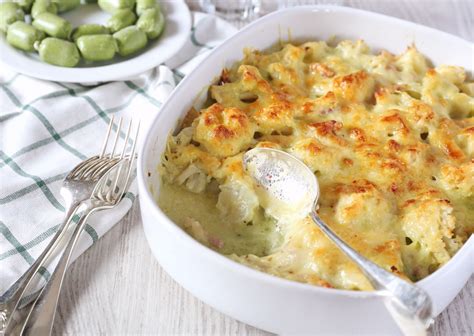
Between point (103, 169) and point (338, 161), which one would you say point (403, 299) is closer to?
point (338, 161)

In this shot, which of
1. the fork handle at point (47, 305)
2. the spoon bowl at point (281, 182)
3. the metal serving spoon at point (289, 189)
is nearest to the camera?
the metal serving spoon at point (289, 189)

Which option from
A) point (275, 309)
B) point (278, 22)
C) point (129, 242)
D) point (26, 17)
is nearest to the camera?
point (275, 309)

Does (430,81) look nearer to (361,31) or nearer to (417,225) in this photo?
(361,31)

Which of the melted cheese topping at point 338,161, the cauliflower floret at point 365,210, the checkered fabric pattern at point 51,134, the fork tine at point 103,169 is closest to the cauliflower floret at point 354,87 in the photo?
the melted cheese topping at point 338,161

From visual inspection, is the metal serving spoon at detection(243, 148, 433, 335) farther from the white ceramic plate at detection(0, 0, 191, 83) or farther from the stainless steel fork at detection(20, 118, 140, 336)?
the white ceramic plate at detection(0, 0, 191, 83)

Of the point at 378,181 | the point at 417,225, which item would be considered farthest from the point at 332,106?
the point at 417,225

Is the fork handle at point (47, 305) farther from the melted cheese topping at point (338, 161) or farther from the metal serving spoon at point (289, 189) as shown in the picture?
the metal serving spoon at point (289, 189)

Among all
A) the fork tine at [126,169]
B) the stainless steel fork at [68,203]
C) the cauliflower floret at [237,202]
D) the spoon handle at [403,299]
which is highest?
the spoon handle at [403,299]
